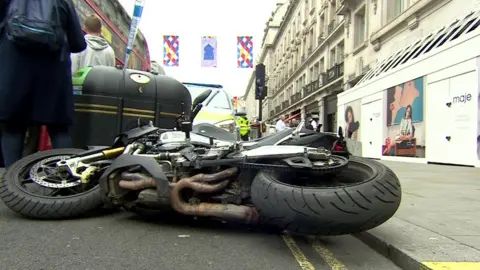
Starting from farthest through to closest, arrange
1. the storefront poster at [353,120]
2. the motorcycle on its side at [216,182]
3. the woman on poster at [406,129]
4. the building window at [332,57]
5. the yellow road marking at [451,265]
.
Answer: the building window at [332,57]
the storefront poster at [353,120]
the woman on poster at [406,129]
the motorcycle on its side at [216,182]
the yellow road marking at [451,265]

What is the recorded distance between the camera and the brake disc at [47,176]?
13.0 feet

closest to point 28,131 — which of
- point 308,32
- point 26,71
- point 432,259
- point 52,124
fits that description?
point 52,124

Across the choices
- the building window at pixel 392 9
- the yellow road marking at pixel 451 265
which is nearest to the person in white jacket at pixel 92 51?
the yellow road marking at pixel 451 265

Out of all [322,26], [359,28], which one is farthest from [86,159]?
[322,26]

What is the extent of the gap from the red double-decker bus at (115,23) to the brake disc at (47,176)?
519 cm

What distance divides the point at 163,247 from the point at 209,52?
72.0 ft

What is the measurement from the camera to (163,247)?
313 cm

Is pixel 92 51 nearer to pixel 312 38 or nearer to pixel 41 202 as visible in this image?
pixel 41 202

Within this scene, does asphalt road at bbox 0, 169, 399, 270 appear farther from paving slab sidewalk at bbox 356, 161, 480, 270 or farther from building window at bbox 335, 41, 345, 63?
building window at bbox 335, 41, 345, 63

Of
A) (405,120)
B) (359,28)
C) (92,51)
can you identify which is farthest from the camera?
(359,28)

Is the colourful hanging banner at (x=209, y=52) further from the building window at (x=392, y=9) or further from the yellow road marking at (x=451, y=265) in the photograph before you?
the yellow road marking at (x=451, y=265)

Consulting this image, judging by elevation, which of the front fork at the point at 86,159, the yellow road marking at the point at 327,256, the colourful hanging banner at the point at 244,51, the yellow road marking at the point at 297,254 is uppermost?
the colourful hanging banner at the point at 244,51

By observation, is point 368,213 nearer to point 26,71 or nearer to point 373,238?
point 373,238

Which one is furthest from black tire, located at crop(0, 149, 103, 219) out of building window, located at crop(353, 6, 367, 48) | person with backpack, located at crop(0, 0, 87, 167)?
building window, located at crop(353, 6, 367, 48)
